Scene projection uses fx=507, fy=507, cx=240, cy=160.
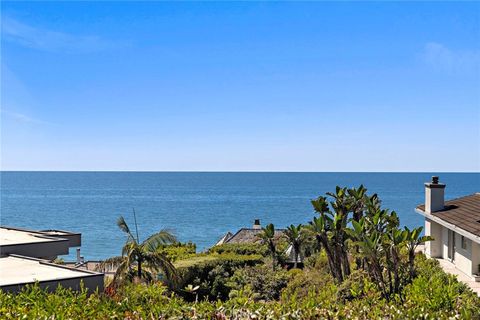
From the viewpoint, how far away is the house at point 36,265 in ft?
36.6

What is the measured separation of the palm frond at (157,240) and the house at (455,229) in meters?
11.3

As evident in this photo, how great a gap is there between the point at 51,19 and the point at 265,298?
44.5ft

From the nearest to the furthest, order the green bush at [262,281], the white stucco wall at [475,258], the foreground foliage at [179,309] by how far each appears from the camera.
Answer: the foreground foliage at [179,309]
the white stucco wall at [475,258]
the green bush at [262,281]

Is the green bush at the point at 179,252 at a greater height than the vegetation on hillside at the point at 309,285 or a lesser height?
lesser

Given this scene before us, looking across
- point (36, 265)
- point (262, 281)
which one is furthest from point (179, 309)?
point (262, 281)

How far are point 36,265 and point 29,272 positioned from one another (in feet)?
4.30

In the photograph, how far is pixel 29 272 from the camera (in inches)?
509

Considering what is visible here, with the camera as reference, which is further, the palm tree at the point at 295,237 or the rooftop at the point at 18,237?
the palm tree at the point at 295,237

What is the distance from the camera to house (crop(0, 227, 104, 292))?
11.1 m

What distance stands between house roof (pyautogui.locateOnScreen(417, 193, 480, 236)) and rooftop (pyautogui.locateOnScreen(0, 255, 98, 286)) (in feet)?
43.8

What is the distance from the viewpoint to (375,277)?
15.3 meters

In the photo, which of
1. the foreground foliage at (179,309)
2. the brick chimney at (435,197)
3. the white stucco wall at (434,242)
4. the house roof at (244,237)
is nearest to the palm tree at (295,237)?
the white stucco wall at (434,242)

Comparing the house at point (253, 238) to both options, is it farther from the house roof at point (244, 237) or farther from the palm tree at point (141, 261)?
the palm tree at point (141, 261)

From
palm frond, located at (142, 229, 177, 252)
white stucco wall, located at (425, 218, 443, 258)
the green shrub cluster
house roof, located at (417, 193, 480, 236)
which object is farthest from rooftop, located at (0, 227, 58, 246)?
white stucco wall, located at (425, 218, 443, 258)
